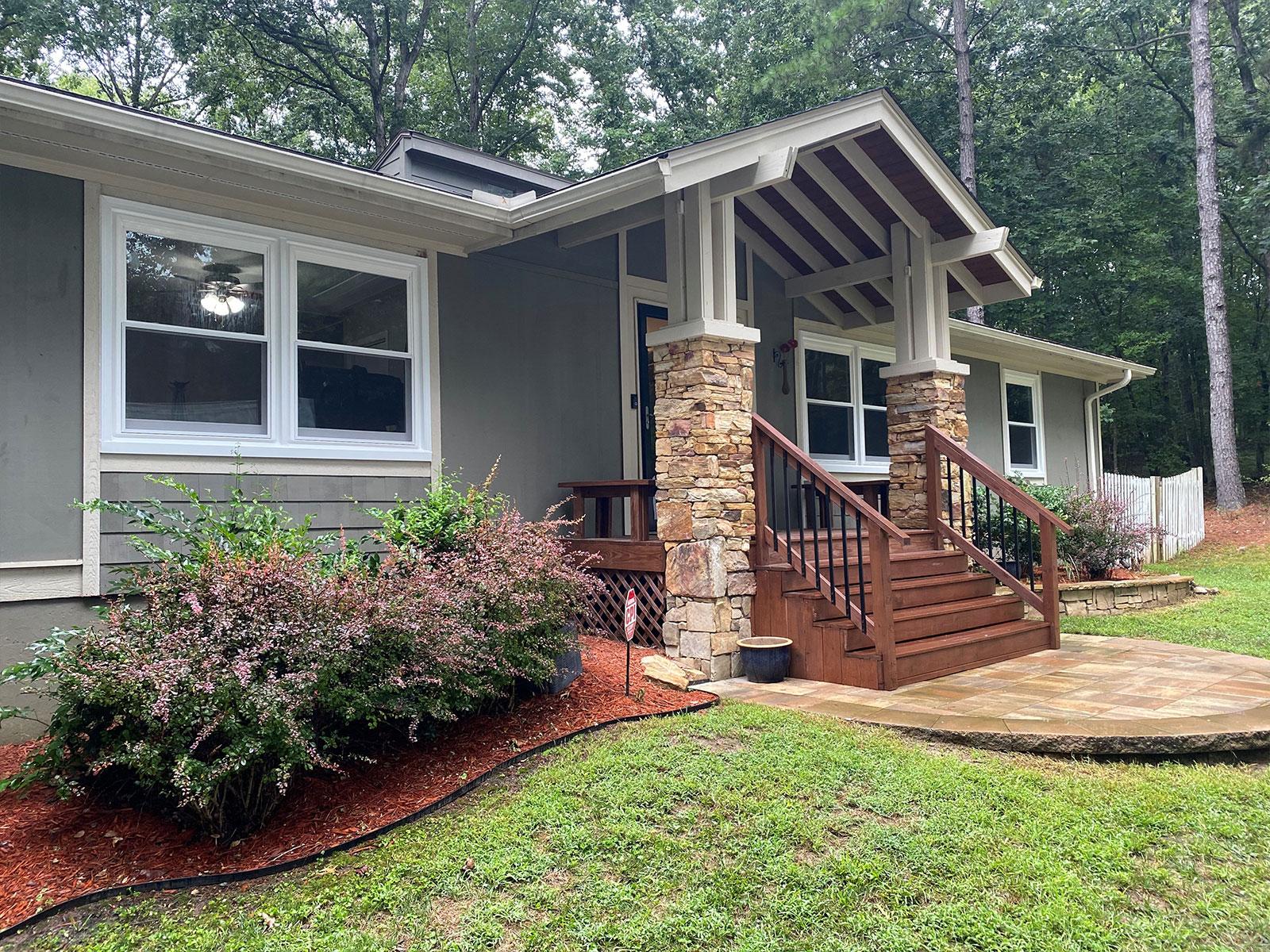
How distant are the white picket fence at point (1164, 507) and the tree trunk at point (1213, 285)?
2253 mm

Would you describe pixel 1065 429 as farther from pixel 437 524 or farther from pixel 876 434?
pixel 437 524

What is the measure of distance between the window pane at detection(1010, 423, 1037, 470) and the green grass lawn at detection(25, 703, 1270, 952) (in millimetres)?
9872

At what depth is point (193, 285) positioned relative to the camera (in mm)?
5262

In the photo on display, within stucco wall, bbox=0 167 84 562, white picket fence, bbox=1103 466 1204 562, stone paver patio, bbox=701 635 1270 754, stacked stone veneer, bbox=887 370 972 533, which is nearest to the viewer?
stone paver patio, bbox=701 635 1270 754

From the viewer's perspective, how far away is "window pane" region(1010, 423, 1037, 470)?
13.0 meters

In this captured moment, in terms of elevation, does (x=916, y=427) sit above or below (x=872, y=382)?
below

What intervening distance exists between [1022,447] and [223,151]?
11958 mm

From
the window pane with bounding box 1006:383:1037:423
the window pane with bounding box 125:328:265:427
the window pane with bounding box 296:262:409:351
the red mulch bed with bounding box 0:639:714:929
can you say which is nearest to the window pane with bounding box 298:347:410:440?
the window pane with bounding box 296:262:409:351

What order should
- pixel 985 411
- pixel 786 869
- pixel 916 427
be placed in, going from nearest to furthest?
pixel 786 869
pixel 916 427
pixel 985 411

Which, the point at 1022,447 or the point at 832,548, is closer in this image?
the point at 832,548

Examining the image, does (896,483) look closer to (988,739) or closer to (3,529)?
(988,739)

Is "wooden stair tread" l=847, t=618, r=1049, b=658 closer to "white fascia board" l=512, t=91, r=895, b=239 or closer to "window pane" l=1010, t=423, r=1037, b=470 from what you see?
"white fascia board" l=512, t=91, r=895, b=239

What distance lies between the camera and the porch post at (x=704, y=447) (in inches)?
219

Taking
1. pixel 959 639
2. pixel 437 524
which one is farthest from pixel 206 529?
pixel 959 639
